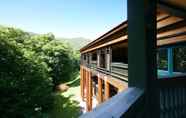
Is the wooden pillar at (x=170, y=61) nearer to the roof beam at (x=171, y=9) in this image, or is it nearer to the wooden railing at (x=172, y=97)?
the roof beam at (x=171, y=9)

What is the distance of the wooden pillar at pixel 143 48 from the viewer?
1.65m

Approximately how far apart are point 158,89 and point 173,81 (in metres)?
0.41

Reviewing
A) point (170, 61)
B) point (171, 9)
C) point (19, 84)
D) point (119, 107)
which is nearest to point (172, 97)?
point (171, 9)

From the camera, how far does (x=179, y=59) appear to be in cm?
764

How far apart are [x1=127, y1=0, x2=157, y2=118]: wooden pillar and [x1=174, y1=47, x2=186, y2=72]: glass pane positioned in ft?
21.0

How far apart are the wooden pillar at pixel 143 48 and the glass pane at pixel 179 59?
639 centimetres

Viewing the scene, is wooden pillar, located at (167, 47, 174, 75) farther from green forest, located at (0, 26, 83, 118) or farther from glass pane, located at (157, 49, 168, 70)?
green forest, located at (0, 26, 83, 118)

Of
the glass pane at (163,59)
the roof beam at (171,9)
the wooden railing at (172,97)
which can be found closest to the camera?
the wooden railing at (172,97)

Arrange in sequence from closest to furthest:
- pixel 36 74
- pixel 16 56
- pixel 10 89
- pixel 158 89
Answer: pixel 158 89, pixel 10 89, pixel 16 56, pixel 36 74

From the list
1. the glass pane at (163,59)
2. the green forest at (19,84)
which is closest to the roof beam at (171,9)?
the glass pane at (163,59)

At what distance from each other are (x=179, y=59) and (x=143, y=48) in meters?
6.73

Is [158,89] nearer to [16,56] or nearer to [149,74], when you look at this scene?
[149,74]

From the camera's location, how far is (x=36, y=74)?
1409 centimetres

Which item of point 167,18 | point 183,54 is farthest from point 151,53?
point 183,54
